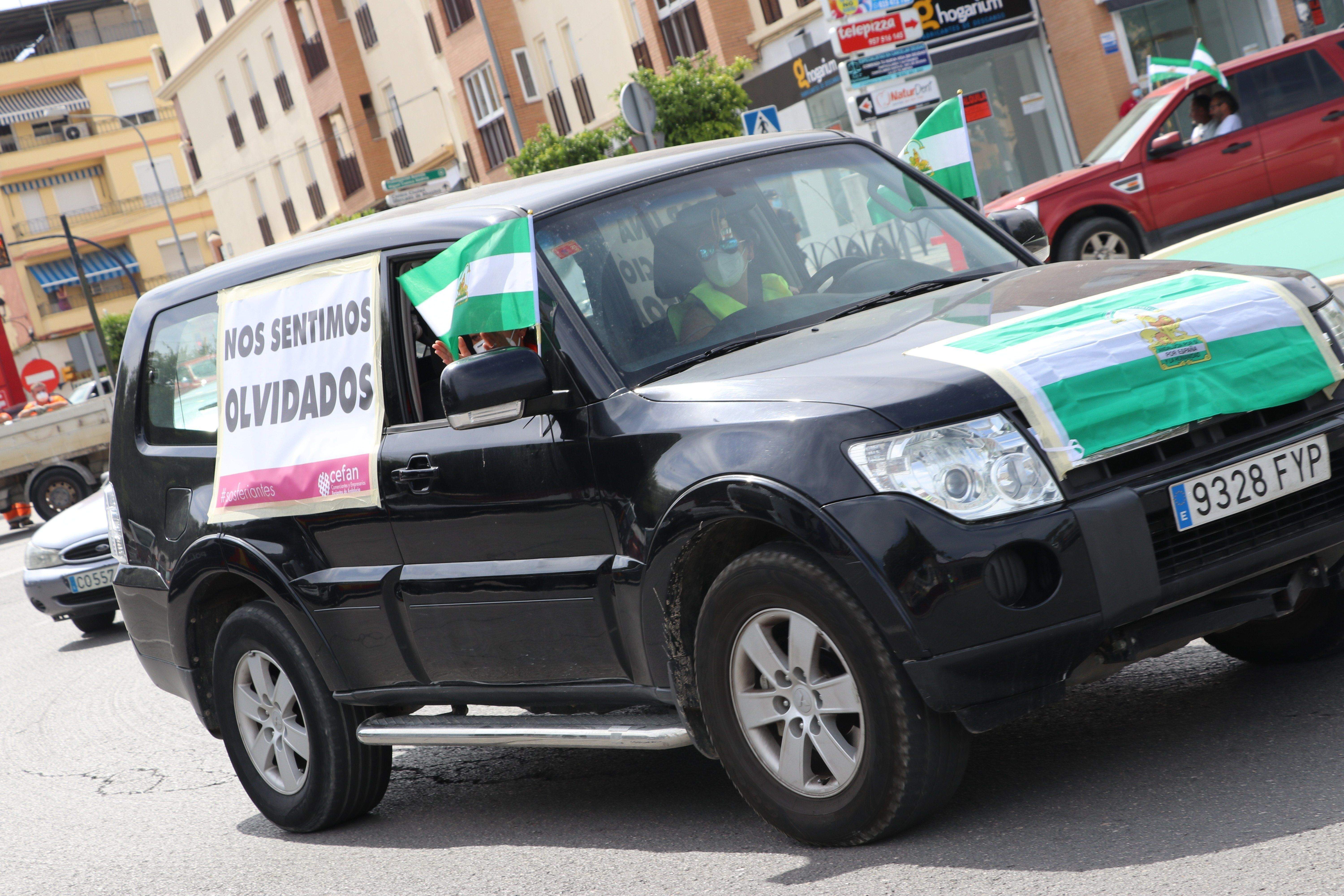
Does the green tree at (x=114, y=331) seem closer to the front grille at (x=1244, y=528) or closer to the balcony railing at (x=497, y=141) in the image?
the balcony railing at (x=497, y=141)

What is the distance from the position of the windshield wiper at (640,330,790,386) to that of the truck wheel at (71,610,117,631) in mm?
9461

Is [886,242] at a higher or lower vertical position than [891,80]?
lower

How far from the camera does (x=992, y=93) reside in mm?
26922

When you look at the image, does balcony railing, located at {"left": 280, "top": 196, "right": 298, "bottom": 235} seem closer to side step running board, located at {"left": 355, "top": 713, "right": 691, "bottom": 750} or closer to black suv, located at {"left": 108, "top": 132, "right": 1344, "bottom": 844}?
black suv, located at {"left": 108, "top": 132, "right": 1344, "bottom": 844}

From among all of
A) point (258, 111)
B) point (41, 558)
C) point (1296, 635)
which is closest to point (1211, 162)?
point (1296, 635)

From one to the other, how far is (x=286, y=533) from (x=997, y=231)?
2.60m

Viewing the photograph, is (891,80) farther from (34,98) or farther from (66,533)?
(34,98)

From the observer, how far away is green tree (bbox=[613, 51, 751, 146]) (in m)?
27.2

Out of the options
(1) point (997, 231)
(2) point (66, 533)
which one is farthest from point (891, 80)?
(1) point (997, 231)

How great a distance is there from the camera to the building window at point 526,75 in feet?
130

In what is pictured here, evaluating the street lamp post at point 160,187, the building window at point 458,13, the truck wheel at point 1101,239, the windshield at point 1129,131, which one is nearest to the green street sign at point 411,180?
the building window at point 458,13

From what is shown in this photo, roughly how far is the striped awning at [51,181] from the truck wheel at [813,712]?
78.3m

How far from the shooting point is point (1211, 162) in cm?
1446

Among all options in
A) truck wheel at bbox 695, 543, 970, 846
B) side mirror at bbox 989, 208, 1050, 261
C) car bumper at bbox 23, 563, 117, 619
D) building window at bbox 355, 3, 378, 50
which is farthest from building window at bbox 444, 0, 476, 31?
truck wheel at bbox 695, 543, 970, 846
